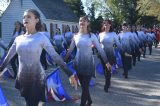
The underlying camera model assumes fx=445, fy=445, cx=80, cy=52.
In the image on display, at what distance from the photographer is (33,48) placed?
6.58m

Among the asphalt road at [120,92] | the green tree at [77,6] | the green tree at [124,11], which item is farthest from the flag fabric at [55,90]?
the green tree at [124,11]

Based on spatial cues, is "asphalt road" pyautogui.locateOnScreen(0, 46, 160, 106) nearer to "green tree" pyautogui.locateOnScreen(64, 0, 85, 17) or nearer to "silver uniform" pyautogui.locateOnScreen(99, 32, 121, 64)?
"silver uniform" pyautogui.locateOnScreen(99, 32, 121, 64)

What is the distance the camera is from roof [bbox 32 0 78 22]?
4342cm

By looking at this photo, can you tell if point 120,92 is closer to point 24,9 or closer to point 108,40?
point 108,40

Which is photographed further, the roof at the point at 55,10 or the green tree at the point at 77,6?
the green tree at the point at 77,6

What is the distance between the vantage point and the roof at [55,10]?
43425 mm

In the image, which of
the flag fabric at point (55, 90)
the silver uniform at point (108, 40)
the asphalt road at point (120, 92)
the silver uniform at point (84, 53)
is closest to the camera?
the silver uniform at point (84, 53)

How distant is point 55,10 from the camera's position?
156ft

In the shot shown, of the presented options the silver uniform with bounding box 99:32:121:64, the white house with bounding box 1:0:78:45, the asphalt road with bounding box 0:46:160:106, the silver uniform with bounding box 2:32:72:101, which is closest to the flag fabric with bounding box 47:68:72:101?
the asphalt road with bounding box 0:46:160:106

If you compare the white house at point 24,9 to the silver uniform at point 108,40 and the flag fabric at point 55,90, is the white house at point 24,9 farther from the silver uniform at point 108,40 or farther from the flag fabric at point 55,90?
the flag fabric at point 55,90

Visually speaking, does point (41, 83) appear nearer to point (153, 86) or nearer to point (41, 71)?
point (41, 71)

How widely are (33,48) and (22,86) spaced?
2.12 feet

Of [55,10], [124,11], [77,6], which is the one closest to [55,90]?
[55,10]

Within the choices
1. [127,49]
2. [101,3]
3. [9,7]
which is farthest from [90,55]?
[101,3]
